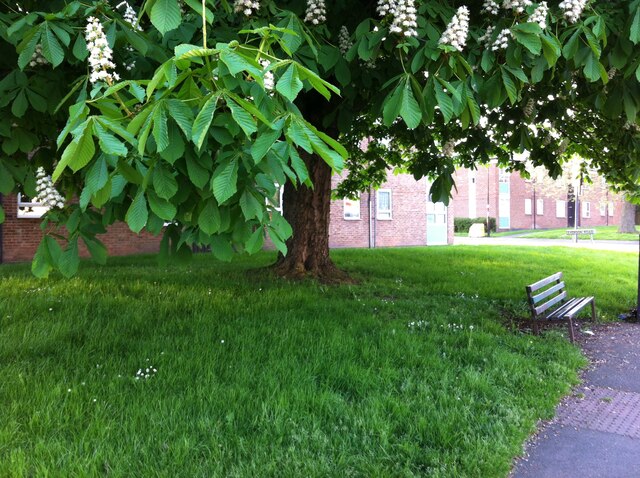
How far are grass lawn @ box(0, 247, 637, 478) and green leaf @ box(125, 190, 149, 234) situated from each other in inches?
61.1

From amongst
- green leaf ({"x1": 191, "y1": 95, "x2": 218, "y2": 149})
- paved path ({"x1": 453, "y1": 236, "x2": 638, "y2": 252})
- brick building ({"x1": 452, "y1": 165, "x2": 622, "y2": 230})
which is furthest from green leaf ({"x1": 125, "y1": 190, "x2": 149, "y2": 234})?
brick building ({"x1": 452, "y1": 165, "x2": 622, "y2": 230})

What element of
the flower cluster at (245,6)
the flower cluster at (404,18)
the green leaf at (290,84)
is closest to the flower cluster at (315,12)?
the flower cluster at (245,6)

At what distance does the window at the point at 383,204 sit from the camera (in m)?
22.6

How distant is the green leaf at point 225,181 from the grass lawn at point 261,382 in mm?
1727

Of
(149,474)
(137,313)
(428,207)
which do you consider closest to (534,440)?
(149,474)

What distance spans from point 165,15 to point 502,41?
7.56ft

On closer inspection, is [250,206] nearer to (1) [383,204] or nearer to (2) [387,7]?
(2) [387,7]

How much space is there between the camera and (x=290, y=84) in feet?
5.81

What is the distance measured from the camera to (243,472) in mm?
2621

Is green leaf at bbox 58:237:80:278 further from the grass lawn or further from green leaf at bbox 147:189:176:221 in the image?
the grass lawn

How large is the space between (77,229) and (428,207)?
23570 mm

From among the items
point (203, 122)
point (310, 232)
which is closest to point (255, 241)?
point (203, 122)

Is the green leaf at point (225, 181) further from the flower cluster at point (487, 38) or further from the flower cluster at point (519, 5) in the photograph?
the flower cluster at point (519, 5)

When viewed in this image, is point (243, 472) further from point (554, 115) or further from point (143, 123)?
point (554, 115)
